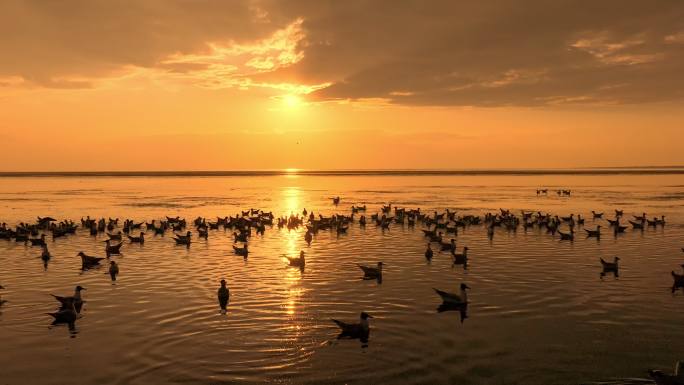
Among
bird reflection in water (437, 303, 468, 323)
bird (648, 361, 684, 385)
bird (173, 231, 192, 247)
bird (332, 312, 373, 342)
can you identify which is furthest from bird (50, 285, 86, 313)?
bird (648, 361, 684, 385)

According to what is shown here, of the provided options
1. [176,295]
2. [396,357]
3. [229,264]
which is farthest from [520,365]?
[229,264]

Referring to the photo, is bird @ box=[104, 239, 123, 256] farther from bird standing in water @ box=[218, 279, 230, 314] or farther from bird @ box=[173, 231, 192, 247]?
bird standing in water @ box=[218, 279, 230, 314]

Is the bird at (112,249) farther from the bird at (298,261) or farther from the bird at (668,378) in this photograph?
the bird at (668,378)

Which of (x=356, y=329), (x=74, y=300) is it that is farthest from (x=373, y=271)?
(x=74, y=300)

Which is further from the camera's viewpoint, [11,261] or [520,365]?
[11,261]

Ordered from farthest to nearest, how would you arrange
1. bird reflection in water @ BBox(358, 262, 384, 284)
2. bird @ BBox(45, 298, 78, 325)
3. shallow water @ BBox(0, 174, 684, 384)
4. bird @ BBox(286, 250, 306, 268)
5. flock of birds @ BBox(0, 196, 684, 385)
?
bird @ BBox(286, 250, 306, 268), bird reflection in water @ BBox(358, 262, 384, 284), flock of birds @ BBox(0, 196, 684, 385), bird @ BBox(45, 298, 78, 325), shallow water @ BBox(0, 174, 684, 384)

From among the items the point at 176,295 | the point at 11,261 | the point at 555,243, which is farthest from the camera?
the point at 555,243

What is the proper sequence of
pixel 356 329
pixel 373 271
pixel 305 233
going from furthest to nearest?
pixel 305 233 < pixel 373 271 < pixel 356 329

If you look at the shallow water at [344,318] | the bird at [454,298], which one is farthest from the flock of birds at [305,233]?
the shallow water at [344,318]

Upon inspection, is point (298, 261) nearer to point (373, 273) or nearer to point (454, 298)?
point (373, 273)

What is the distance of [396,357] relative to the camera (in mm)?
17172

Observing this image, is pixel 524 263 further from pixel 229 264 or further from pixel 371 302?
pixel 229 264

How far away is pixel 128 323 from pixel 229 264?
12.9m

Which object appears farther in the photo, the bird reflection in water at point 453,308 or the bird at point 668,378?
the bird reflection in water at point 453,308
